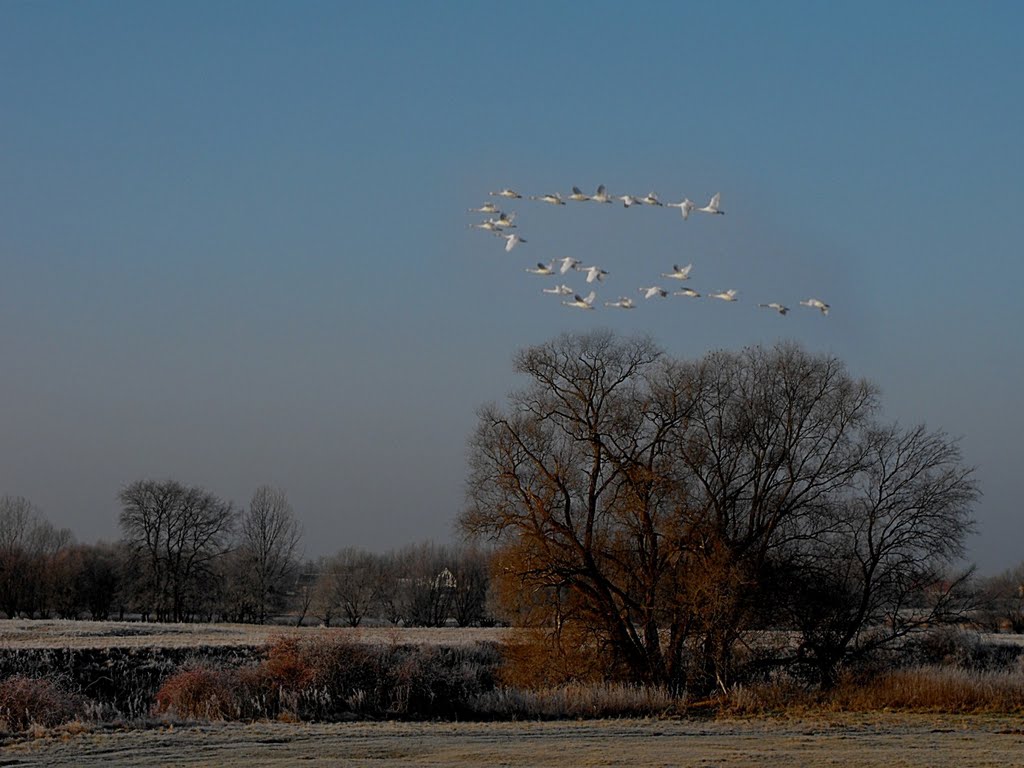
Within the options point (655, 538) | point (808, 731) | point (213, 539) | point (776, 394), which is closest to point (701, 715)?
point (808, 731)

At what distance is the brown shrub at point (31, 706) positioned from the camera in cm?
2505

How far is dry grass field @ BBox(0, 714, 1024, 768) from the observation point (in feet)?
63.6

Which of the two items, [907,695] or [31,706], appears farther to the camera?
[907,695]

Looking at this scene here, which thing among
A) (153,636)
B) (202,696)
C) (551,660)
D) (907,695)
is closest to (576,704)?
→ (551,660)

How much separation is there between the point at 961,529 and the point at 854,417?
5350 mm

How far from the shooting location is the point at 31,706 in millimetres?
25922

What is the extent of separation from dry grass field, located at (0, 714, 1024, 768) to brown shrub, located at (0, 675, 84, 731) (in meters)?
2.86

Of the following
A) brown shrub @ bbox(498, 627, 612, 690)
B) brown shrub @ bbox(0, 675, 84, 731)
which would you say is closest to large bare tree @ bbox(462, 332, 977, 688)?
brown shrub @ bbox(498, 627, 612, 690)

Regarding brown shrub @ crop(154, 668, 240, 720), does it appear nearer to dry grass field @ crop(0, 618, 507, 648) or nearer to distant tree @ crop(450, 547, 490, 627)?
dry grass field @ crop(0, 618, 507, 648)

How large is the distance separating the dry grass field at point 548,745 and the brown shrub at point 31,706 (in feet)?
9.37

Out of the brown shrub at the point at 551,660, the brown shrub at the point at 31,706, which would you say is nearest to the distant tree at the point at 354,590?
the brown shrub at the point at 551,660

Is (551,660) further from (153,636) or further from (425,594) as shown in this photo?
(425,594)

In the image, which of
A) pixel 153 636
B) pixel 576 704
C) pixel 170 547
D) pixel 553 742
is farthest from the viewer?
pixel 170 547

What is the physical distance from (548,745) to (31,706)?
1241cm
